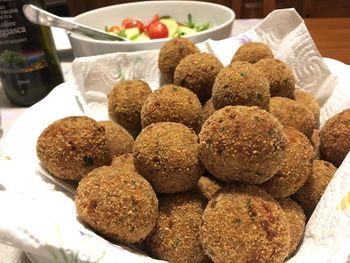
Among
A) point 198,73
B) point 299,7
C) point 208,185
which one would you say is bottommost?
point 299,7

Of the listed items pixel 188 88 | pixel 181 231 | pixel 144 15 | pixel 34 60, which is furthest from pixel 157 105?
pixel 144 15

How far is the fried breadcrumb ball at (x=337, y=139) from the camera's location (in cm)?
77

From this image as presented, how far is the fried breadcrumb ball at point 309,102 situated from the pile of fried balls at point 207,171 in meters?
0.05

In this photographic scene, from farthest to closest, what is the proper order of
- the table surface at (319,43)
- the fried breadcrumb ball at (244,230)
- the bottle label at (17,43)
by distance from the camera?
the table surface at (319,43), the bottle label at (17,43), the fried breadcrumb ball at (244,230)

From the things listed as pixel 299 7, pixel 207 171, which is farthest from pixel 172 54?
pixel 299 7

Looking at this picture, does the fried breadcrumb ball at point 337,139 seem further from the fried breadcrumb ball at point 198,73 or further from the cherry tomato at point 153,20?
the cherry tomato at point 153,20

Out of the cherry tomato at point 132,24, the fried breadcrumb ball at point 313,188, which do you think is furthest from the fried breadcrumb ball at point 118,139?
the cherry tomato at point 132,24

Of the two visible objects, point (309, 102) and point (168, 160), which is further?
point (309, 102)

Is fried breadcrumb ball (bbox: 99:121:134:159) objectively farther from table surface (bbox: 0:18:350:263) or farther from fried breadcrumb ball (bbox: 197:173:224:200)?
table surface (bbox: 0:18:350:263)

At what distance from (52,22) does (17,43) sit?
4.6 inches

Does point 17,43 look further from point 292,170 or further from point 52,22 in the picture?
point 292,170

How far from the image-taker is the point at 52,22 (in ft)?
3.71

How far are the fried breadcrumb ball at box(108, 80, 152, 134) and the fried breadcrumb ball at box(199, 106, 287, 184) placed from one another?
0.29m

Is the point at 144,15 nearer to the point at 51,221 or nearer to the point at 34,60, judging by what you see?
the point at 34,60
